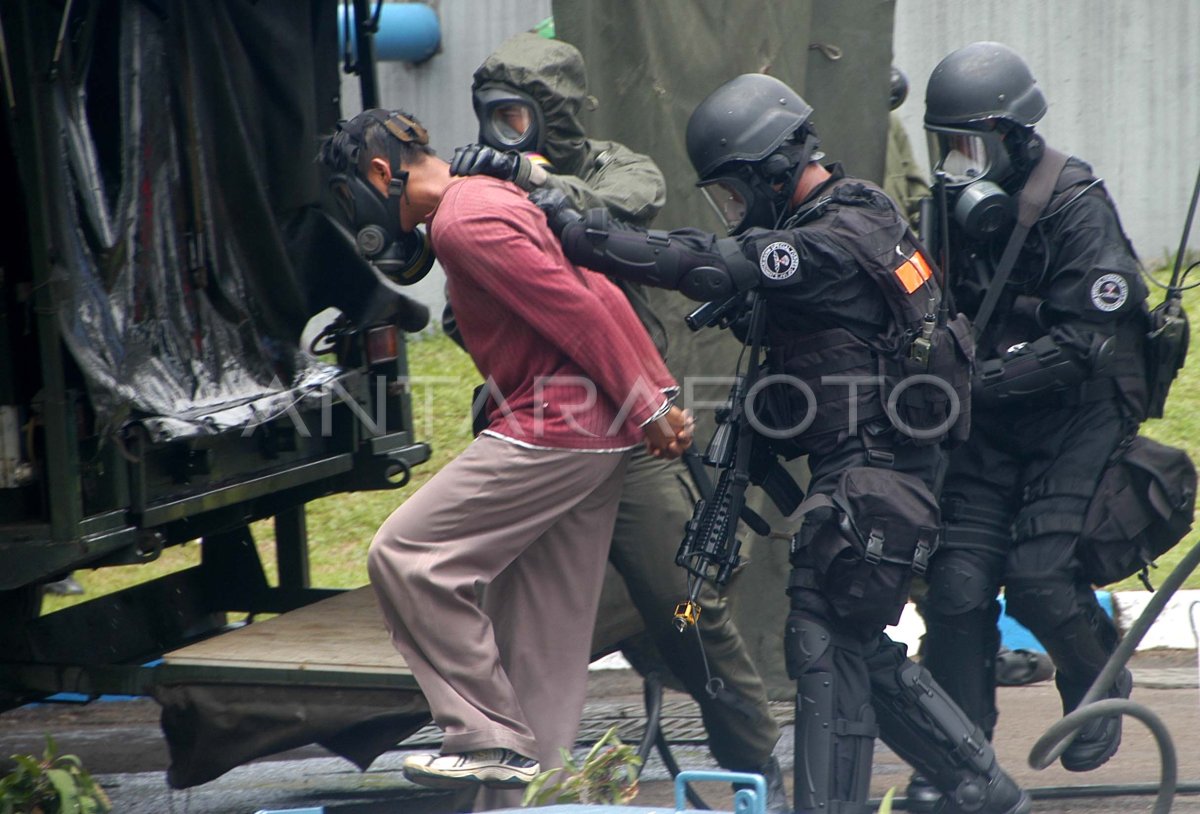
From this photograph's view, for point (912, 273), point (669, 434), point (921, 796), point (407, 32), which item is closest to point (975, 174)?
point (912, 273)

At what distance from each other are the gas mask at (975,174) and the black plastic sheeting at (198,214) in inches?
71.4

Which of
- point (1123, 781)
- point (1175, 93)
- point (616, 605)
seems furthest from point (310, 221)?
point (1175, 93)

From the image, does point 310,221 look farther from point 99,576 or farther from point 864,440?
point 99,576

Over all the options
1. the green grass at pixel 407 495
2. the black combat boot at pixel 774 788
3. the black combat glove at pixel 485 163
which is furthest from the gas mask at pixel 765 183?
the green grass at pixel 407 495

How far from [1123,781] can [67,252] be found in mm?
3276

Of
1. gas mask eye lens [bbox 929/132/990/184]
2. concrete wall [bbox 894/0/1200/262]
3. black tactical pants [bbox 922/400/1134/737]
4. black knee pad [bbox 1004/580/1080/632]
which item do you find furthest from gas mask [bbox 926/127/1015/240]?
concrete wall [bbox 894/0/1200/262]

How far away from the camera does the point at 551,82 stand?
4418mm

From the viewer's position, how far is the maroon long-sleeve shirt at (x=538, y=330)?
3.68 m

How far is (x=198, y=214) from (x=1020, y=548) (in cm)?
258

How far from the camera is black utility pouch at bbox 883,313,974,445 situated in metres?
3.91

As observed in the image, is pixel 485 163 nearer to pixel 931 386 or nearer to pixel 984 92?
pixel 931 386

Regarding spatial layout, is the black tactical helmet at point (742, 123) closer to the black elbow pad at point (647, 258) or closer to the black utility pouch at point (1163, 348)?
the black elbow pad at point (647, 258)

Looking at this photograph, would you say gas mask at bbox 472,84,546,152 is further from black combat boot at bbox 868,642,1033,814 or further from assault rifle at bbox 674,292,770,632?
black combat boot at bbox 868,642,1033,814

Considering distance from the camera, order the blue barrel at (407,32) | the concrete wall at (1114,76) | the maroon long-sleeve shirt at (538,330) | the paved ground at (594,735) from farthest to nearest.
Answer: the concrete wall at (1114,76), the blue barrel at (407,32), the paved ground at (594,735), the maroon long-sleeve shirt at (538,330)
